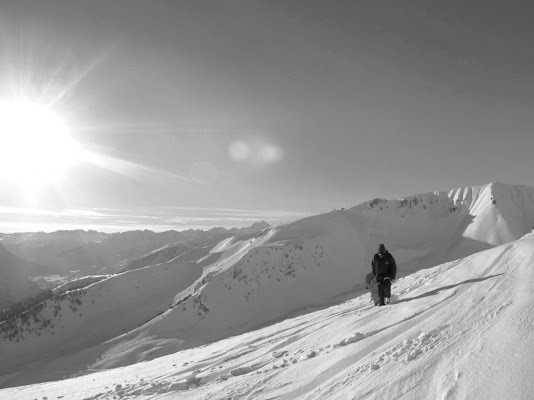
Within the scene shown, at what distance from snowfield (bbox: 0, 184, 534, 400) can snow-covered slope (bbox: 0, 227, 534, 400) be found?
4cm

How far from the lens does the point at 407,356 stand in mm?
5207

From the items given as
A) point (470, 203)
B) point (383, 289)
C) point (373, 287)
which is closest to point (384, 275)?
point (383, 289)

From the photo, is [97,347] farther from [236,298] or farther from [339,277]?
[339,277]

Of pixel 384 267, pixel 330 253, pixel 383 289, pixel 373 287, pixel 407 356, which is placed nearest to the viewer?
Result: pixel 407 356

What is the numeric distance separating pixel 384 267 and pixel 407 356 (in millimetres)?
5298

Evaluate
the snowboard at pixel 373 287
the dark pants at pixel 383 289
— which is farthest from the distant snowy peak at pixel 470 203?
the dark pants at pixel 383 289

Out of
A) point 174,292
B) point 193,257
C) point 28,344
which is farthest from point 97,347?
point 193,257

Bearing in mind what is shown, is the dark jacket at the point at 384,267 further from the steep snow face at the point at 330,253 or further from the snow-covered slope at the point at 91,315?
the snow-covered slope at the point at 91,315

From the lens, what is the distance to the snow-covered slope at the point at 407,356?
14.2ft

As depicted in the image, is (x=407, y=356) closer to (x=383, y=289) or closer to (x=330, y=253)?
(x=383, y=289)

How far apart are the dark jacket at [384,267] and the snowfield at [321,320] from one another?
0.96 m

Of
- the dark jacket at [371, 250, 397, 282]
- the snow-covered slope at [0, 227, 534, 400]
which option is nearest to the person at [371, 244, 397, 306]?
the dark jacket at [371, 250, 397, 282]

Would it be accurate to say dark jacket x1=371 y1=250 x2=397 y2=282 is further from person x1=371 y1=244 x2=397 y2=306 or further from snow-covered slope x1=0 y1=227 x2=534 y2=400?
snow-covered slope x1=0 y1=227 x2=534 y2=400

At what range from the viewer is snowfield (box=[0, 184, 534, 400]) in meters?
5.02
